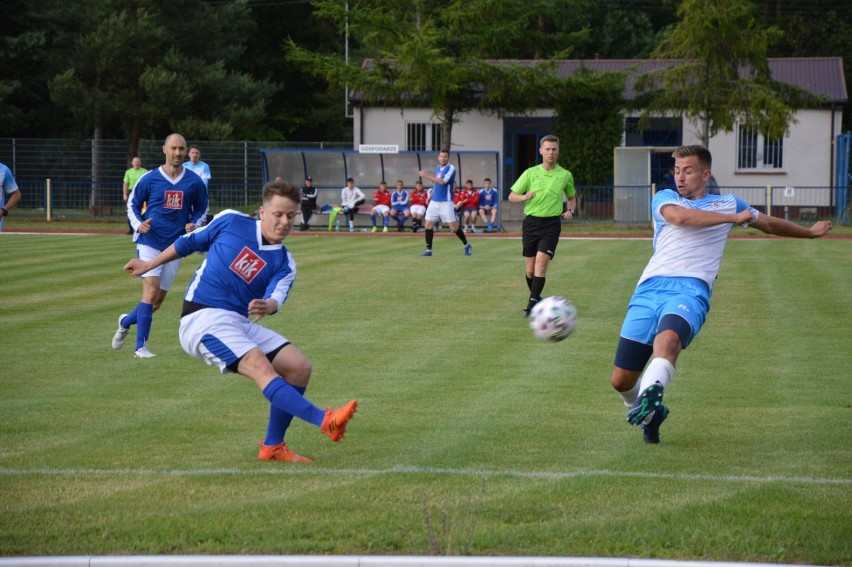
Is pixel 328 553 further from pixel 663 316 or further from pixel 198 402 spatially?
pixel 198 402

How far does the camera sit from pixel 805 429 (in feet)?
25.4

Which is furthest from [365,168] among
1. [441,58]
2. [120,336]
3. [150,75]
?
[120,336]

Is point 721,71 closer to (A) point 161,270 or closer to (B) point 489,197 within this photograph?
(B) point 489,197

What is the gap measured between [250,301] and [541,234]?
7.83 metres

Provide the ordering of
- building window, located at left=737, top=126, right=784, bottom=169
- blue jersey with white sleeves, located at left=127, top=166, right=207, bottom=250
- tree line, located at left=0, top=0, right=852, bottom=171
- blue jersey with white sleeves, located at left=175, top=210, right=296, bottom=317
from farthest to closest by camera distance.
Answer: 1. building window, located at left=737, top=126, right=784, bottom=169
2. tree line, located at left=0, top=0, right=852, bottom=171
3. blue jersey with white sleeves, located at left=127, top=166, right=207, bottom=250
4. blue jersey with white sleeves, located at left=175, top=210, right=296, bottom=317

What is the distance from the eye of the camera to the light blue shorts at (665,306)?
276 inches

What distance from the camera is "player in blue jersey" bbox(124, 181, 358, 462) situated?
6.66 meters

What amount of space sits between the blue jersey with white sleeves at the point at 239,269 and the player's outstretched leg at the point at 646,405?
2.17m

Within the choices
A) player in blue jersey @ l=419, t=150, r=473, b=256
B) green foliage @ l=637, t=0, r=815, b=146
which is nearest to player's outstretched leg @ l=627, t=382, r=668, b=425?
player in blue jersey @ l=419, t=150, r=473, b=256

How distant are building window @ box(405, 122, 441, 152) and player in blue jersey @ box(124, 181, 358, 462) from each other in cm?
3675

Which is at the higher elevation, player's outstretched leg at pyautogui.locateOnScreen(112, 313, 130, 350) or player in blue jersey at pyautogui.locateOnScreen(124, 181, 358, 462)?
player in blue jersey at pyautogui.locateOnScreen(124, 181, 358, 462)

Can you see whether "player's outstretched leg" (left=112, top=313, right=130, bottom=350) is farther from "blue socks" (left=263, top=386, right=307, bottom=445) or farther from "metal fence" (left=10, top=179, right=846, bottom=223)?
"metal fence" (left=10, top=179, right=846, bottom=223)

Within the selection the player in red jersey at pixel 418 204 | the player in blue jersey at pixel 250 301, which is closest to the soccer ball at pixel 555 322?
the player in blue jersey at pixel 250 301

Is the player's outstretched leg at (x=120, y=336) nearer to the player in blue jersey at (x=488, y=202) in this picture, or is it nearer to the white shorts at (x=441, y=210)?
the white shorts at (x=441, y=210)
